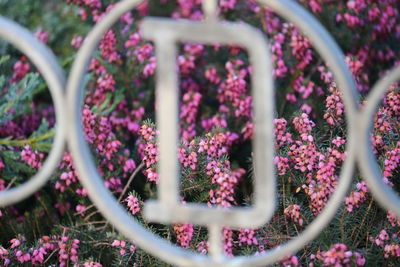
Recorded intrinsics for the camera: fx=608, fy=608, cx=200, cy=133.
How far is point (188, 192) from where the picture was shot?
142cm

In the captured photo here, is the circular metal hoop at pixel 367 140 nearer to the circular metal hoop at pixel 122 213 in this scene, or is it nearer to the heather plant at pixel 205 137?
the circular metal hoop at pixel 122 213

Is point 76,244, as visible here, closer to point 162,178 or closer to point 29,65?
point 162,178

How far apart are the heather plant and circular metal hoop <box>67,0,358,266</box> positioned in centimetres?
43

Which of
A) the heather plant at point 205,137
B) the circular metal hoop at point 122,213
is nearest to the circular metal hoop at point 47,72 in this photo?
the circular metal hoop at point 122,213

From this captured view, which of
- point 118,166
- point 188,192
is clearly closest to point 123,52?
point 118,166

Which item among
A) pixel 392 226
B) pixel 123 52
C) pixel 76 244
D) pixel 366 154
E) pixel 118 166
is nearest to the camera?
pixel 366 154

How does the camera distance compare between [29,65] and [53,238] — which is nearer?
[53,238]

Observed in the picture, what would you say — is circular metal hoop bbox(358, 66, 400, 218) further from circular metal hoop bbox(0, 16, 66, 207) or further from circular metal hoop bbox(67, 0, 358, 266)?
circular metal hoop bbox(0, 16, 66, 207)

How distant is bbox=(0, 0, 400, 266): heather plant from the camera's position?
1.31 m

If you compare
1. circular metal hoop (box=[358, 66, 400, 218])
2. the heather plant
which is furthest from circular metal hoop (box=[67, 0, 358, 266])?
the heather plant

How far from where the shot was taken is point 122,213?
2.54 feet

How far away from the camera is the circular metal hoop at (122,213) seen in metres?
0.71

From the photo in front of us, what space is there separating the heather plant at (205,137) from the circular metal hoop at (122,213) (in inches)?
17.0

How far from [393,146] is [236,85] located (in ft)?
1.86
